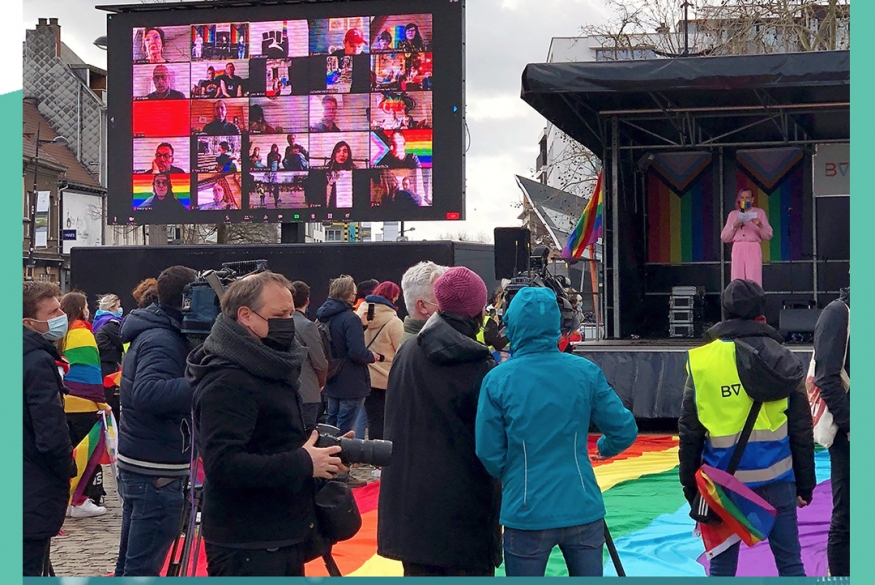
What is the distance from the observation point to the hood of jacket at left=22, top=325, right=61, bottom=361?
4445 millimetres

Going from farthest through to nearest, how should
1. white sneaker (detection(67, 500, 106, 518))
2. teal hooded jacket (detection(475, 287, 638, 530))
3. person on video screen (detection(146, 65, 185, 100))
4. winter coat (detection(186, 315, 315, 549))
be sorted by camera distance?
person on video screen (detection(146, 65, 185, 100)) → white sneaker (detection(67, 500, 106, 518)) → teal hooded jacket (detection(475, 287, 638, 530)) → winter coat (detection(186, 315, 315, 549))

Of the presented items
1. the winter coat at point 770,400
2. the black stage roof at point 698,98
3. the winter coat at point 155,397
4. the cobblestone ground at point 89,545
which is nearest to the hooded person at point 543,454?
the winter coat at point 770,400

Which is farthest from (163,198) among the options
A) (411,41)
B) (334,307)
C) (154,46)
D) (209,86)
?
(334,307)

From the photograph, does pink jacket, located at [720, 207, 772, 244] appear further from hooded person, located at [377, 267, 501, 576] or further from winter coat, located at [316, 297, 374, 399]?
hooded person, located at [377, 267, 501, 576]

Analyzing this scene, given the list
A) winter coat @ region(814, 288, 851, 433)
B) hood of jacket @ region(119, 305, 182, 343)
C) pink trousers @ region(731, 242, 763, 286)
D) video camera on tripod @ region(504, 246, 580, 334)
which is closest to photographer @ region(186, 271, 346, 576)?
hood of jacket @ region(119, 305, 182, 343)

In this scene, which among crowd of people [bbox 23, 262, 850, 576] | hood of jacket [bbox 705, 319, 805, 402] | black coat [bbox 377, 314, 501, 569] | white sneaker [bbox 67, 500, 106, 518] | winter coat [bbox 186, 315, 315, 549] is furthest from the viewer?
white sneaker [bbox 67, 500, 106, 518]

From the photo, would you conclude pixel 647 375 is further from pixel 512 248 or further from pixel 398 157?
pixel 398 157

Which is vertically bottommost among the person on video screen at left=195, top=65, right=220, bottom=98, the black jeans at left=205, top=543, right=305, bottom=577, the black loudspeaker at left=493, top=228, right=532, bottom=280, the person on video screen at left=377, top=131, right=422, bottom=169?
the black jeans at left=205, top=543, right=305, bottom=577

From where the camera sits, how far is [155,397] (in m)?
4.76

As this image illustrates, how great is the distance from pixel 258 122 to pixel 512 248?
22.7ft

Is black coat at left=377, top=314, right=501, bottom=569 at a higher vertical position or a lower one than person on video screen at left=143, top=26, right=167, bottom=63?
lower

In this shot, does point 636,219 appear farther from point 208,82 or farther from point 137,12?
point 137,12

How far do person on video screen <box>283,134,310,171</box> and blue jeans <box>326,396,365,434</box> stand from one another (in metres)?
6.54

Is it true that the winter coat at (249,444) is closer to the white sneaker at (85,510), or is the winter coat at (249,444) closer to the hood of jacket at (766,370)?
the hood of jacket at (766,370)
